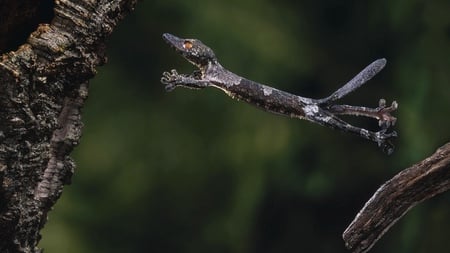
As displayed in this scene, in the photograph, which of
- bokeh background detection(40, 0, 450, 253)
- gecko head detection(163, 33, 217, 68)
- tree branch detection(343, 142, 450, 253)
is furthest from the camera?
bokeh background detection(40, 0, 450, 253)

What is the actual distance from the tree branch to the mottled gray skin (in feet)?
0.23

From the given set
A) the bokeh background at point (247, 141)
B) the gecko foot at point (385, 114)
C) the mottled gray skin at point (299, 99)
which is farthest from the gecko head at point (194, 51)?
the bokeh background at point (247, 141)

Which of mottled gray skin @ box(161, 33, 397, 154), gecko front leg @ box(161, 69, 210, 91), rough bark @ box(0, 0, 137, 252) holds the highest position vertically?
mottled gray skin @ box(161, 33, 397, 154)

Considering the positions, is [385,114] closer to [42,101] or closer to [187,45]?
[187,45]

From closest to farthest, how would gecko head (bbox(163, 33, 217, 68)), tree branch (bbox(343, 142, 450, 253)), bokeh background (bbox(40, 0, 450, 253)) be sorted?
tree branch (bbox(343, 142, 450, 253))
gecko head (bbox(163, 33, 217, 68))
bokeh background (bbox(40, 0, 450, 253))

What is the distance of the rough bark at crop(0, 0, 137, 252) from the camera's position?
3.52 ft

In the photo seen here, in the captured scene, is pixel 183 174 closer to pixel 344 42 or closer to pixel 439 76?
pixel 344 42

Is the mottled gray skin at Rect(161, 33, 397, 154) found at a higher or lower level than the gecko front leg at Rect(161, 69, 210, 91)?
higher

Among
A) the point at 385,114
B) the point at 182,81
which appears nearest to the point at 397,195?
the point at 385,114

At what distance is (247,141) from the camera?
204 centimetres

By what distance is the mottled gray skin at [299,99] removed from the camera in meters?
1.11

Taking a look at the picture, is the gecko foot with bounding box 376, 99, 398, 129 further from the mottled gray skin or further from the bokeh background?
the bokeh background

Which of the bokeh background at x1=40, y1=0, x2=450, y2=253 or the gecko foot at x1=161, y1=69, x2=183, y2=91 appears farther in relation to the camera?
the bokeh background at x1=40, y1=0, x2=450, y2=253

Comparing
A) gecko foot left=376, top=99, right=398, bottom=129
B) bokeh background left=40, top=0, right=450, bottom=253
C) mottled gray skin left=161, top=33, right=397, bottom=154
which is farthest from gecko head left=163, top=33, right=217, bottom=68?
bokeh background left=40, top=0, right=450, bottom=253
